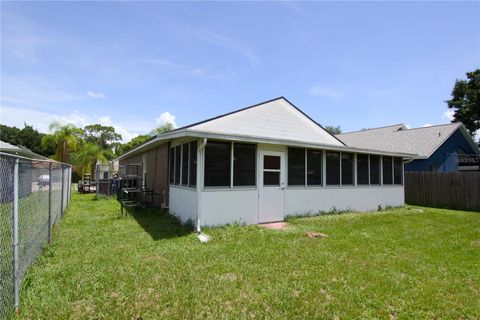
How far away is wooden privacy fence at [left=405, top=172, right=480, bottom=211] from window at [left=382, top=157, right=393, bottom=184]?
3.92 metres

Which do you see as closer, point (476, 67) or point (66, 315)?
point (66, 315)

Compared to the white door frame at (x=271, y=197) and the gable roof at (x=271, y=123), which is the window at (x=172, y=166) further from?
the white door frame at (x=271, y=197)

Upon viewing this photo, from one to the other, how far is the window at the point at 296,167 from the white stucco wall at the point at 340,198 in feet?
0.86

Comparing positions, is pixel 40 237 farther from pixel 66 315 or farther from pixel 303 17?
pixel 303 17

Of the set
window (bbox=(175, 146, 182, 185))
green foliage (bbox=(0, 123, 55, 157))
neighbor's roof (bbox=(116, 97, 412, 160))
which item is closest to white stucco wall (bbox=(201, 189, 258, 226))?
window (bbox=(175, 146, 182, 185))

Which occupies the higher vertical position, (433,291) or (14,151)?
(14,151)

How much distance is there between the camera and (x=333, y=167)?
33.5ft

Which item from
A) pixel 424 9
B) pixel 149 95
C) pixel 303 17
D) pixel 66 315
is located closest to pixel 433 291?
pixel 66 315

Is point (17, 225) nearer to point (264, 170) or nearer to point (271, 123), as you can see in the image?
point (264, 170)

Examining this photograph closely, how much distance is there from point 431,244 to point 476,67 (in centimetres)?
3051

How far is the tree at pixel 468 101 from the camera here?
27.7m

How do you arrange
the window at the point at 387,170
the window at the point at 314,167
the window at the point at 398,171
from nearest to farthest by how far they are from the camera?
the window at the point at 314,167 < the window at the point at 387,170 < the window at the point at 398,171

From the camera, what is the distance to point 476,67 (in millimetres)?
27672

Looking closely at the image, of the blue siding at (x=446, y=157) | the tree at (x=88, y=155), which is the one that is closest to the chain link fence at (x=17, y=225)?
the tree at (x=88, y=155)
